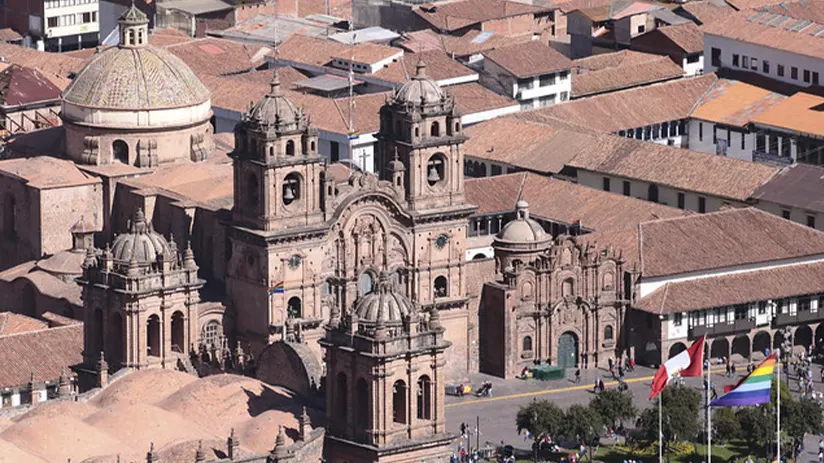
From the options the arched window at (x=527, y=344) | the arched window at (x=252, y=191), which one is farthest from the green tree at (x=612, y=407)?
the arched window at (x=252, y=191)

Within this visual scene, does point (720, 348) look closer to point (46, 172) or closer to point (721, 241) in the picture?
point (721, 241)

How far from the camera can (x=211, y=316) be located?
179 m

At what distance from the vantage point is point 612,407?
174375 mm

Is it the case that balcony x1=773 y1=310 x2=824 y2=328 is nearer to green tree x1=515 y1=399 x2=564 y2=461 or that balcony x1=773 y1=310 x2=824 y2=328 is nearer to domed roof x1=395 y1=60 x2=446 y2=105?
green tree x1=515 y1=399 x2=564 y2=461

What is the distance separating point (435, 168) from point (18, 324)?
78.6ft

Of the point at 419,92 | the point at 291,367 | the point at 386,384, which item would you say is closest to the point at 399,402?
the point at 386,384

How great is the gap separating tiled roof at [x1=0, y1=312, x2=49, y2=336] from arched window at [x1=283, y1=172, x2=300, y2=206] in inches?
584

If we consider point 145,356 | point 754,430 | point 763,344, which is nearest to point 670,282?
point 763,344

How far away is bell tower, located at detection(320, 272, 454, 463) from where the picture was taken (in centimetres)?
15500

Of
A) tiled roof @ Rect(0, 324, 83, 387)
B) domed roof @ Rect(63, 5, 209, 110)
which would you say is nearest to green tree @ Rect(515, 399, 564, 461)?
tiled roof @ Rect(0, 324, 83, 387)

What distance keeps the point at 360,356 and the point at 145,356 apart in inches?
702

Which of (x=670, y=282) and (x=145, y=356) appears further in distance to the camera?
(x=670, y=282)

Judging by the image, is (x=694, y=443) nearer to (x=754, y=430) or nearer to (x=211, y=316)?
(x=754, y=430)

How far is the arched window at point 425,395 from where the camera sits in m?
156
